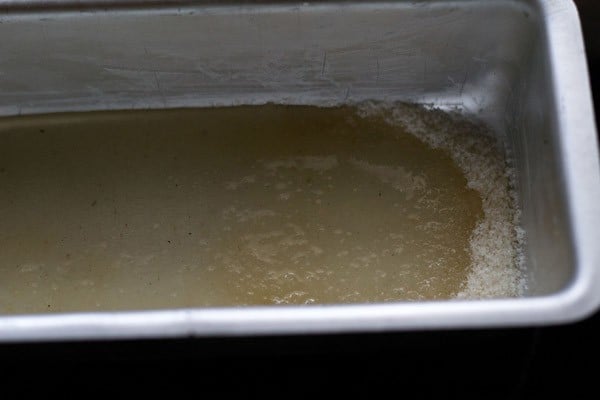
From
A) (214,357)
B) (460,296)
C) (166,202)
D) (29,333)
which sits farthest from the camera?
(166,202)

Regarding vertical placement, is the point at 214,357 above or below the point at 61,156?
below

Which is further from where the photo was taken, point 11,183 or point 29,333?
point 11,183

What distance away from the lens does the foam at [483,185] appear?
117 cm

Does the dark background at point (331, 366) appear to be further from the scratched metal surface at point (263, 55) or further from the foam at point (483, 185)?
the scratched metal surface at point (263, 55)

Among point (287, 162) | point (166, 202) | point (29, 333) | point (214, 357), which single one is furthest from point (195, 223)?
point (29, 333)

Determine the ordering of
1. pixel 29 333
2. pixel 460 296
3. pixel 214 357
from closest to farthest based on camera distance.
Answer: pixel 29 333
pixel 214 357
pixel 460 296

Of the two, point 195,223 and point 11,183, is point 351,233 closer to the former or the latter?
point 195,223

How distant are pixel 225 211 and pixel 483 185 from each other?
48cm

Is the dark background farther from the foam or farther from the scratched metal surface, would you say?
the scratched metal surface

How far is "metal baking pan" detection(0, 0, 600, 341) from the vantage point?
2.86 ft

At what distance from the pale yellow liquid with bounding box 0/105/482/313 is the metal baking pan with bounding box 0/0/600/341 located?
0.06m

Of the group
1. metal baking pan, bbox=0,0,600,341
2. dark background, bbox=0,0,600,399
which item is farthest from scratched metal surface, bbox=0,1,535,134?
dark background, bbox=0,0,600,399

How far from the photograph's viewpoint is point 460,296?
3.82 ft

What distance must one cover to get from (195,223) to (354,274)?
12.1 inches
